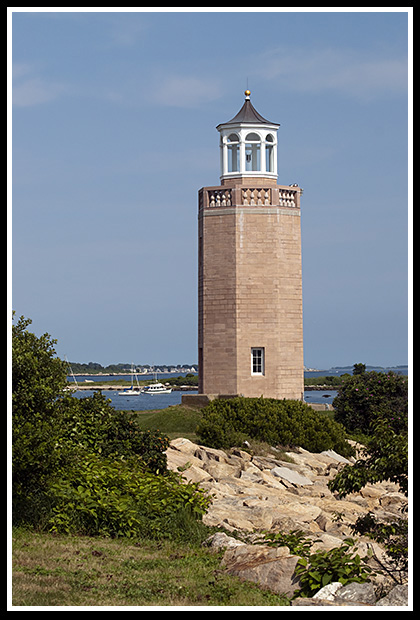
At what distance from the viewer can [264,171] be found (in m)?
30.7

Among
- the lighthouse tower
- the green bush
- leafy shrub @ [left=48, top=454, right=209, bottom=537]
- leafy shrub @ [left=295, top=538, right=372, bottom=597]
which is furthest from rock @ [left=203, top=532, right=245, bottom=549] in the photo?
the lighthouse tower

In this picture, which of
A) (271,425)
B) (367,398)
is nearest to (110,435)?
(271,425)

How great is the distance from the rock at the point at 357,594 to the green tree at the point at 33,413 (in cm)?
460

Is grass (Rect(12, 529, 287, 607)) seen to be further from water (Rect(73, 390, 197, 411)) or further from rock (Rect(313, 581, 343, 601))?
water (Rect(73, 390, 197, 411))

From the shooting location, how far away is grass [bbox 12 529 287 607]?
8.18 m

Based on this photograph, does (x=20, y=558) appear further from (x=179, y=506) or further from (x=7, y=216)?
(x=7, y=216)

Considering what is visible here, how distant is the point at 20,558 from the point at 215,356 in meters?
21.0

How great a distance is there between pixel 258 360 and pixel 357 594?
73.2 feet

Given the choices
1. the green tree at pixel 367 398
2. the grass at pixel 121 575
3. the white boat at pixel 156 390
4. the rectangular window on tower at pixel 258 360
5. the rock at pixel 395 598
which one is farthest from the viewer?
the white boat at pixel 156 390

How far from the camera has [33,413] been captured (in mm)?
11211

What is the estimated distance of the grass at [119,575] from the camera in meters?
8.18

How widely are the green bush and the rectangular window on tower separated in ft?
20.8

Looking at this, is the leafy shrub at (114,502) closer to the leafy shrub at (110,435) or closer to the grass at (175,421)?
the leafy shrub at (110,435)

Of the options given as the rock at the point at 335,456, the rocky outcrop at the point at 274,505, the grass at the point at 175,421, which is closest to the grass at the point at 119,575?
the rocky outcrop at the point at 274,505
